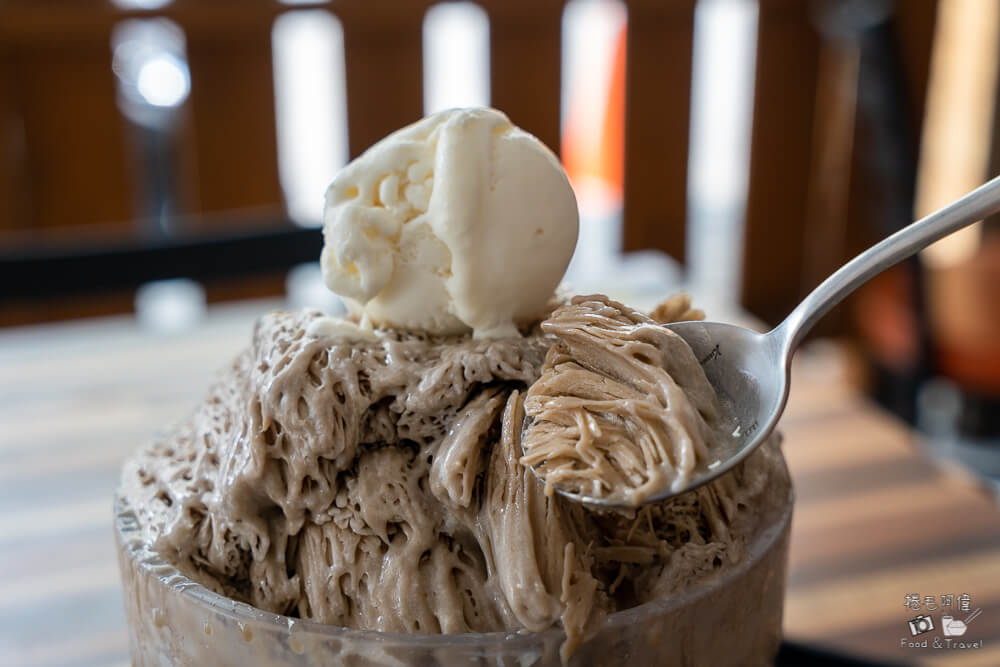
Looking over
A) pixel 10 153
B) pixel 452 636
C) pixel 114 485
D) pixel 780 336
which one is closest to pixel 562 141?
pixel 10 153

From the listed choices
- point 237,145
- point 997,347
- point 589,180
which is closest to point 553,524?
point 997,347

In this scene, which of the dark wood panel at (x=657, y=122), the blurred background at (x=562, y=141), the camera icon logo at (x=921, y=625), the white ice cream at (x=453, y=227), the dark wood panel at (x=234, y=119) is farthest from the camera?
the dark wood panel at (x=657, y=122)

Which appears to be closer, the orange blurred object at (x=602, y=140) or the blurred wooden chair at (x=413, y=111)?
the blurred wooden chair at (x=413, y=111)

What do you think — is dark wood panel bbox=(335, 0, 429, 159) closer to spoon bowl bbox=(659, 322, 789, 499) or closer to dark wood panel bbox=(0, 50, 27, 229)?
dark wood panel bbox=(0, 50, 27, 229)

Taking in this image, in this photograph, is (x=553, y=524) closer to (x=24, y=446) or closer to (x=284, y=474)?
(x=284, y=474)

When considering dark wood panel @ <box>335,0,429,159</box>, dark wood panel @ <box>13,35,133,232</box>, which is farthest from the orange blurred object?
dark wood panel @ <box>13,35,133,232</box>

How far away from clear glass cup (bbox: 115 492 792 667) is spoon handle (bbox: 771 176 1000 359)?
90 mm

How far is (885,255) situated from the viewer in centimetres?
46

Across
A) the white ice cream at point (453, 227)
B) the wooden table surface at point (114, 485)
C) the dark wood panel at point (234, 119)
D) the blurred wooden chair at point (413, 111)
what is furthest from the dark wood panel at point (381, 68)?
the white ice cream at point (453, 227)

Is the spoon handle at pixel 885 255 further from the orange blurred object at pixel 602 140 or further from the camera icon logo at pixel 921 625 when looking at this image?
the orange blurred object at pixel 602 140

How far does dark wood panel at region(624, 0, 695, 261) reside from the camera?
2016 mm

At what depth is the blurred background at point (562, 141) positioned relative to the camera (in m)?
1.49

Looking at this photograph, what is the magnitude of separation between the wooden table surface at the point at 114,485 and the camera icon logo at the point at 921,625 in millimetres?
21

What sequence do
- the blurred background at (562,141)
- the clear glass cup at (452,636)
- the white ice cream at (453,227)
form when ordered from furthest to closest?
the blurred background at (562,141) → the white ice cream at (453,227) → the clear glass cup at (452,636)
